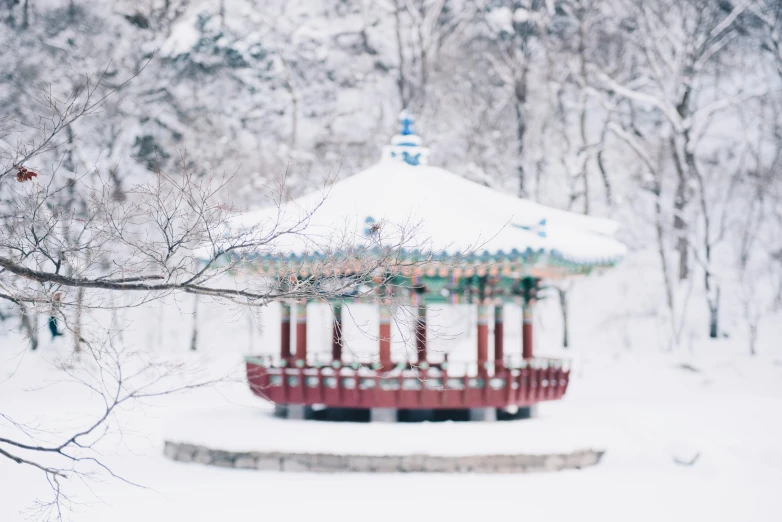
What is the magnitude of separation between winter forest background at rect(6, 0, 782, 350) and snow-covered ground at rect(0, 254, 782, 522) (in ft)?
13.2

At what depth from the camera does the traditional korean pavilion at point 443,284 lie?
11.1m

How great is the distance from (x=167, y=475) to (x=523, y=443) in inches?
179

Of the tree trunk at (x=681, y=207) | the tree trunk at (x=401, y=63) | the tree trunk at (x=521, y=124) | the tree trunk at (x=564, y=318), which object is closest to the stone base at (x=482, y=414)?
the tree trunk at (x=564, y=318)

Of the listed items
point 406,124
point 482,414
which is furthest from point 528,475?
point 406,124

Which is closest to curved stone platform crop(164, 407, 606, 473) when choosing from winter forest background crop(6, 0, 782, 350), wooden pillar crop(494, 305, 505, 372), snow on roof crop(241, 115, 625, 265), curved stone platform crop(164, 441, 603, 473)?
curved stone platform crop(164, 441, 603, 473)

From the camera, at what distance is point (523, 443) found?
10.9 metres

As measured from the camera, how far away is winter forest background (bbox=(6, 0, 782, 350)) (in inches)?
878

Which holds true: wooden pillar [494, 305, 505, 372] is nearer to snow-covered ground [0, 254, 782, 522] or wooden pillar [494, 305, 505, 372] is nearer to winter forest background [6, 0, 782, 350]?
snow-covered ground [0, 254, 782, 522]

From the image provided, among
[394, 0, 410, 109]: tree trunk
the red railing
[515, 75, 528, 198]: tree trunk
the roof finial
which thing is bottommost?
the red railing

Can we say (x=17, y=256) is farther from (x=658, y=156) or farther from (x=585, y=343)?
(x=658, y=156)

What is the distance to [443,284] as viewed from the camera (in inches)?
473

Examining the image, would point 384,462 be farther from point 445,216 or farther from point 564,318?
point 564,318

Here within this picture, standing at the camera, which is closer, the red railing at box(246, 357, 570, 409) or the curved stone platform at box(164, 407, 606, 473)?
the curved stone platform at box(164, 407, 606, 473)

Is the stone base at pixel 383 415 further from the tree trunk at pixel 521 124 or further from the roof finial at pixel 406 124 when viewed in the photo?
the tree trunk at pixel 521 124
